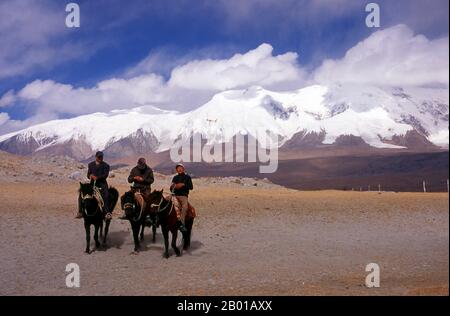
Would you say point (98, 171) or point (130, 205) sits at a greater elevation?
point (98, 171)

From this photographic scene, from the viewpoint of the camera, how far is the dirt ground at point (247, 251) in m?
9.10

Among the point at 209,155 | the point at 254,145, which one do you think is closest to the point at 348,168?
the point at 209,155

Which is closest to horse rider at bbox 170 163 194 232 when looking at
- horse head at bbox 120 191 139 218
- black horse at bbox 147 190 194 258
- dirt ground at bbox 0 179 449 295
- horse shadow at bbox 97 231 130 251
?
black horse at bbox 147 190 194 258

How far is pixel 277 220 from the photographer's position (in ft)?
64.2

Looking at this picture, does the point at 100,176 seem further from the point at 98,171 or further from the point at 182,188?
the point at 182,188

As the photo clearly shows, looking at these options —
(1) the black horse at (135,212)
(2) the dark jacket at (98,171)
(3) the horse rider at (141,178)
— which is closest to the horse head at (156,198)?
(1) the black horse at (135,212)

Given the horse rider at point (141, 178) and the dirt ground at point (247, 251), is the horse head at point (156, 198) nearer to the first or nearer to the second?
the horse rider at point (141, 178)

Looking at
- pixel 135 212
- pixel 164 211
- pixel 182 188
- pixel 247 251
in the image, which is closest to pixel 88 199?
pixel 135 212

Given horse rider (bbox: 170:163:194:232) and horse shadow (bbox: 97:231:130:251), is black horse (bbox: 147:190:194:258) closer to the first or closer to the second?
horse rider (bbox: 170:163:194:232)

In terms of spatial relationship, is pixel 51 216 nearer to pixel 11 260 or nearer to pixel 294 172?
pixel 11 260

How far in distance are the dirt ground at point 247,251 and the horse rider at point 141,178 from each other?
1823 millimetres

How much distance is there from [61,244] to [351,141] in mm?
193691

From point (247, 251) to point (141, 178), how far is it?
3.89 meters

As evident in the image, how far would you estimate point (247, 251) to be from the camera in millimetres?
13703
